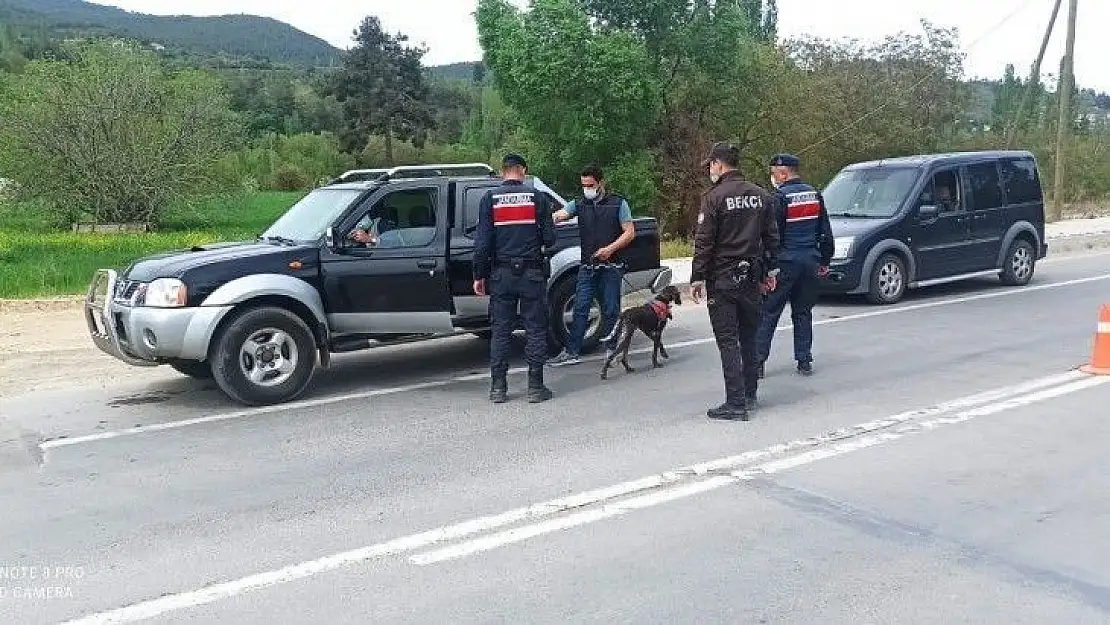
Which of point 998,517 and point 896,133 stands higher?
point 896,133

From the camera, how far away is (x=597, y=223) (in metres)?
9.11

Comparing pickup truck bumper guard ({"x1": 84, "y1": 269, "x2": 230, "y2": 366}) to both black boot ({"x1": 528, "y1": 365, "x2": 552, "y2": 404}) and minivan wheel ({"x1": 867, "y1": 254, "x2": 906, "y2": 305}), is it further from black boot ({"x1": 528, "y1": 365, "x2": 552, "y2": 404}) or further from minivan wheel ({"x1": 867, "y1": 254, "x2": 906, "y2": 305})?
minivan wheel ({"x1": 867, "y1": 254, "x2": 906, "y2": 305})

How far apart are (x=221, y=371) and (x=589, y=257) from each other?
3.37 m

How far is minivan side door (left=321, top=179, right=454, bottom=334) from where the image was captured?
8.27 meters

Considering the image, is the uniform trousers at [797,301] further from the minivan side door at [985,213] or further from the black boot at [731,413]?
the minivan side door at [985,213]

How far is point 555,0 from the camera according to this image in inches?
877

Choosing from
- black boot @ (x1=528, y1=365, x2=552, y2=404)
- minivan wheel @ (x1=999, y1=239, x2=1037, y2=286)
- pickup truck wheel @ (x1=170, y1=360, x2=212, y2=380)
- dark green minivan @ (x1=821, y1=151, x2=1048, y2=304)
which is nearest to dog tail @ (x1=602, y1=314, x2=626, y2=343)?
black boot @ (x1=528, y1=365, x2=552, y2=404)

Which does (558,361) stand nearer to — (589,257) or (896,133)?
(589,257)

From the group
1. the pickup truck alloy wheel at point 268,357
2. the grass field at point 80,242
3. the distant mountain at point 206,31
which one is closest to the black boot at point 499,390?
the pickup truck alloy wheel at point 268,357

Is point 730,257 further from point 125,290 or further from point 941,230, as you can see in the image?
point 941,230

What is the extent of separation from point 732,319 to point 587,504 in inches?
88.9

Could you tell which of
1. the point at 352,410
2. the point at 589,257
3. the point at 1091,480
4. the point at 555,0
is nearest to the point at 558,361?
the point at 589,257

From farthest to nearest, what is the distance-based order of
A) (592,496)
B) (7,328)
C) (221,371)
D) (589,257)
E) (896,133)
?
(896,133)
(7,328)
(589,257)
(221,371)
(592,496)

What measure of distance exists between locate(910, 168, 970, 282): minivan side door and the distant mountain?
12459 centimetres
